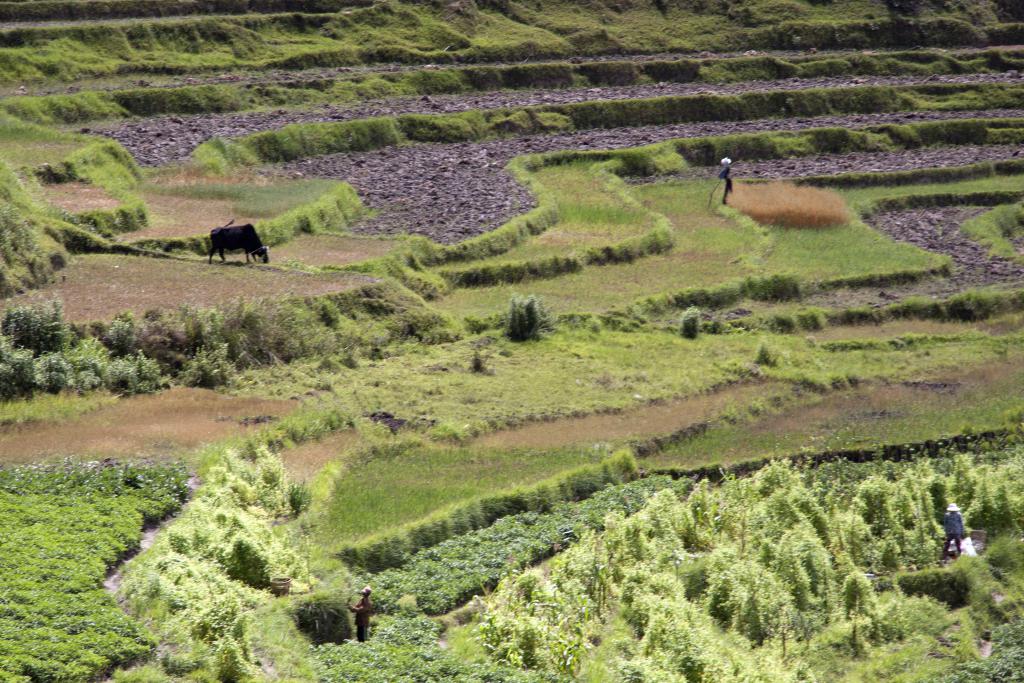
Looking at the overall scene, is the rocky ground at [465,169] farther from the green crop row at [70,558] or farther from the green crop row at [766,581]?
the green crop row at [70,558]

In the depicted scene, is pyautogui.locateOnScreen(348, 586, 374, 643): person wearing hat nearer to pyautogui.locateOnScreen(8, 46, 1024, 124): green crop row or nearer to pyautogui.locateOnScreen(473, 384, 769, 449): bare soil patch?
pyautogui.locateOnScreen(473, 384, 769, 449): bare soil patch

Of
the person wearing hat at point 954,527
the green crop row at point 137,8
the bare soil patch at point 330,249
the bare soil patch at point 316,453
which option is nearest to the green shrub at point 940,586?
the person wearing hat at point 954,527

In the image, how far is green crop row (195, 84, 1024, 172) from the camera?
198ft

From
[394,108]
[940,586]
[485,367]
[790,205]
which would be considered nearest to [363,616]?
[940,586]

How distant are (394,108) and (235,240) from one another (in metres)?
27.6

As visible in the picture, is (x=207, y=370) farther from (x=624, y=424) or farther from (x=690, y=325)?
(x=690, y=325)

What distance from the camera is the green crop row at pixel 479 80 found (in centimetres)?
6047

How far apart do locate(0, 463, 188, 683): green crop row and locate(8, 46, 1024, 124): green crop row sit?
34.3 m

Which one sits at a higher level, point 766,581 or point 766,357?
point 766,581

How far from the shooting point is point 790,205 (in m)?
59.0

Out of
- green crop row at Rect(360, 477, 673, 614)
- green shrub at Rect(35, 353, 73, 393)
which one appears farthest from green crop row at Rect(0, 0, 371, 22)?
green crop row at Rect(360, 477, 673, 614)

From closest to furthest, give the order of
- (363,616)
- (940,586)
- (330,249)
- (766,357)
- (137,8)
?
(363,616)
(940,586)
(766,357)
(330,249)
(137,8)

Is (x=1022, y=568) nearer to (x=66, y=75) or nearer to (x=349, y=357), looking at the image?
(x=349, y=357)

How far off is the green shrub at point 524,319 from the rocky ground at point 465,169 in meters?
8.68
